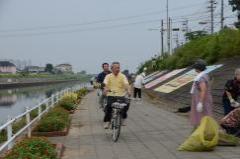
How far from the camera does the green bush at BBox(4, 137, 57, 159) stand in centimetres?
839

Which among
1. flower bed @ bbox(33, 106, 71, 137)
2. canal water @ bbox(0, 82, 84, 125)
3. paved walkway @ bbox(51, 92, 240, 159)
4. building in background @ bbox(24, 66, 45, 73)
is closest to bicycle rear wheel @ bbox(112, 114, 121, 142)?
paved walkway @ bbox(51, 92, 240, 159)

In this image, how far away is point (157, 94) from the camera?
34281mm

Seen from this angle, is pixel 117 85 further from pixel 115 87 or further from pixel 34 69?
pixel 34 69

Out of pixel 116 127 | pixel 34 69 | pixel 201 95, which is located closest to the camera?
pixel 201 95

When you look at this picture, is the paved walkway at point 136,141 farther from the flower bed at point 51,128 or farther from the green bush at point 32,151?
the green bush at point 32,151

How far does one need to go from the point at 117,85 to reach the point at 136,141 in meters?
1.53

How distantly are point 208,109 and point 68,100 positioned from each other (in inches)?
512

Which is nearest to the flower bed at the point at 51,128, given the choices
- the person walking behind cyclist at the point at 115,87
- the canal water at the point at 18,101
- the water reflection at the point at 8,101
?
the canal water at the point at 18,101

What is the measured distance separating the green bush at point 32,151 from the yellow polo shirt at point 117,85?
159 inches

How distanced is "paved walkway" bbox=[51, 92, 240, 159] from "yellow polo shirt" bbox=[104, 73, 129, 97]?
1.07 meters

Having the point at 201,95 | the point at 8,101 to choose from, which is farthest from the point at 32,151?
the point at 8,101

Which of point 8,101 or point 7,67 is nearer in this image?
point 8,101

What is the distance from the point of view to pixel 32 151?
8.84m

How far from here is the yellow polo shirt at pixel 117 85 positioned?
43.9 feet
